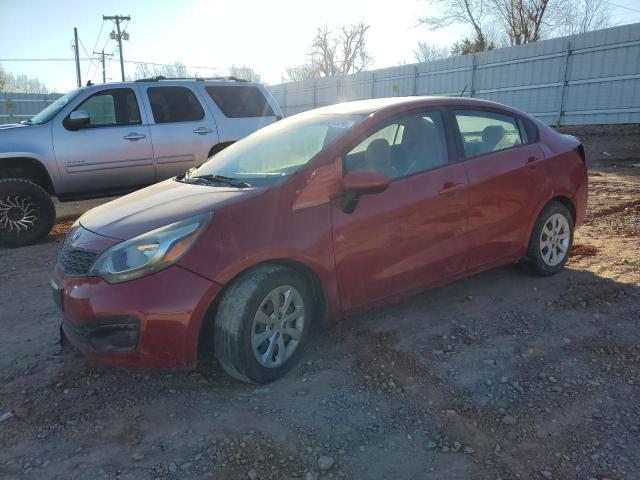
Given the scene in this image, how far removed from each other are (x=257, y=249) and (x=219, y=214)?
29 cm

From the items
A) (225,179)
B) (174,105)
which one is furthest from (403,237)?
(174,105)

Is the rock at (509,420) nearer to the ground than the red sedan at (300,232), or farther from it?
nearer to the ground

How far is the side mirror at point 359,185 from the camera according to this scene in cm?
310

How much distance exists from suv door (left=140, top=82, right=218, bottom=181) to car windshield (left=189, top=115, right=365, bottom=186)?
3.27 metres

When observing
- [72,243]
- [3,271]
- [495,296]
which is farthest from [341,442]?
[3,271]

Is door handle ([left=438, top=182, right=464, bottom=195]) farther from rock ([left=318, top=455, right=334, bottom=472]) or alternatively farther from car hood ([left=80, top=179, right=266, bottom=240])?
rock ([left=318, top=455, right=334, bottom=472])

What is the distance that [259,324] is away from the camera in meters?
2.88

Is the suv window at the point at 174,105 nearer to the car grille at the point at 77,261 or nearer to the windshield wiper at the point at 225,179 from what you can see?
the windshield wiper at the point at 225,179

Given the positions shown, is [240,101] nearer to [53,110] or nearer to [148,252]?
[53,110]

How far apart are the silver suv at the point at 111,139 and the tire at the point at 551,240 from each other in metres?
4.65

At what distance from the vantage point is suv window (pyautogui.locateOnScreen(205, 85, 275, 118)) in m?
7.63

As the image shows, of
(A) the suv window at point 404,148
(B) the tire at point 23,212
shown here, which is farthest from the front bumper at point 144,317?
(B) the tire at point 23,212

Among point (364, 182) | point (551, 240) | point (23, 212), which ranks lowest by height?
point (23, 212)

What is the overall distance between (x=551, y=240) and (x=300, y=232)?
2678mm
